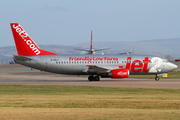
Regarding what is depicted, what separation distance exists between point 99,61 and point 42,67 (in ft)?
25.7

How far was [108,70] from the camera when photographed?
44.8 m

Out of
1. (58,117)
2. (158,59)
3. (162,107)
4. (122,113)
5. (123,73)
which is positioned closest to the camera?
(58,117)

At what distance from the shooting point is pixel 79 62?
1784 inches

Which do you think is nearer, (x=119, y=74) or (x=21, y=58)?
(x=119, y=74)

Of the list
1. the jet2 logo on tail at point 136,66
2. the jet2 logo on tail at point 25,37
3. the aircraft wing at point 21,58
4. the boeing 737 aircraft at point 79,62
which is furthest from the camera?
the jet2 logo on tail at point 136,66

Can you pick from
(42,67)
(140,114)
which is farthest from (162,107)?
(42,67)

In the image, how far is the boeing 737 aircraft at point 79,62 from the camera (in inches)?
1766

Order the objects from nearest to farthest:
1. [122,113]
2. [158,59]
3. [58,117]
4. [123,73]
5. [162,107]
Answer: [58,117] < [122,113] < [162,107] < [123,73] < [158,59]

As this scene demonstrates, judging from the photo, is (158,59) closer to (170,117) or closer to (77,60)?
(77,60)

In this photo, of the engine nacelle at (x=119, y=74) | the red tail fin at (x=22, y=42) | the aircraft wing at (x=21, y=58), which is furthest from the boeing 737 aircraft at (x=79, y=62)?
the engine nacelle at (x=119, y=74)

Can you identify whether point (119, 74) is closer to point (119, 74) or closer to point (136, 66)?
point (119, 74)

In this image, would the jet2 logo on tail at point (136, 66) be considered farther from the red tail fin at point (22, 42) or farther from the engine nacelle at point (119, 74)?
the red tail fin at point (22, 42)

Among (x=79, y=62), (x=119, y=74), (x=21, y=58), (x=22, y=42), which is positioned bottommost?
(x=119, y=74)

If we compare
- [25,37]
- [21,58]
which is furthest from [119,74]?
[25,37]
